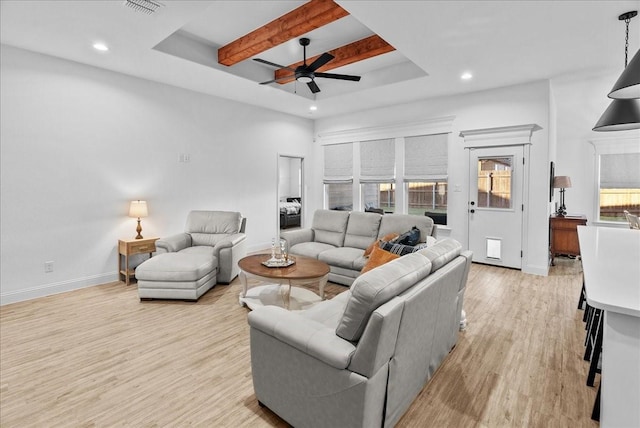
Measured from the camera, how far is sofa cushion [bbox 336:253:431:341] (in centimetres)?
158

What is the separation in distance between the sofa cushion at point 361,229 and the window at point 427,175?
6.48 feet

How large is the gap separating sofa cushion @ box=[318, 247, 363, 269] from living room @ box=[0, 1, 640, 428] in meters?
2.43

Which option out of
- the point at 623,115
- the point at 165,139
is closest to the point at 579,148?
the point at 623,115

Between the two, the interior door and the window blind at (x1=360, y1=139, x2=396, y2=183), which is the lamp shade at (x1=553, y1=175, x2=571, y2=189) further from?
the window blind at (x1=360, y1=139, x2=396, y2=183)

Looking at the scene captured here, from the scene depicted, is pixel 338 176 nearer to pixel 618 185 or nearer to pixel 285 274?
pixel 285 274

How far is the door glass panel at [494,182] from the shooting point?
5.33 metres

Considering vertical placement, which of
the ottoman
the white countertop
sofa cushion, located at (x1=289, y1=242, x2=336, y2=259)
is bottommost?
the ottoman

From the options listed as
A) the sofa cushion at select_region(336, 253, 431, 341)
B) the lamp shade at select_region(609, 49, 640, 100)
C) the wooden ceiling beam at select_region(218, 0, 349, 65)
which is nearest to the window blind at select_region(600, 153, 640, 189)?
the lamp shade at select_region(609, 49, 640, 100)

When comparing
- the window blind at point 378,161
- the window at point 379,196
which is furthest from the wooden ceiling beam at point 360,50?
the window at point 379,196

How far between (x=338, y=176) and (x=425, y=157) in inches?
83.4

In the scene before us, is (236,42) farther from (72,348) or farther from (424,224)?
(72,348)

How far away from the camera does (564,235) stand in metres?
5.76

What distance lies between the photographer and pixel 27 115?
12.8ft

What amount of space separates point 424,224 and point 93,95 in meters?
4.78
